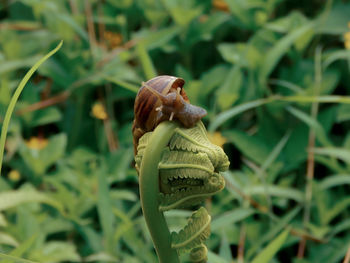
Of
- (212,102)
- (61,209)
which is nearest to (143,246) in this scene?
(61,209)

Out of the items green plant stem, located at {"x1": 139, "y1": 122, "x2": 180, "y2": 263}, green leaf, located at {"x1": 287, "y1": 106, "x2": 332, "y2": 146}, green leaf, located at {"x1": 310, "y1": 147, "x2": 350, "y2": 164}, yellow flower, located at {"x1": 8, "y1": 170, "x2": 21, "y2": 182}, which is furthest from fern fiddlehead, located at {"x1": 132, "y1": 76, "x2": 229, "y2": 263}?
yellow flower, located at {"x1": 8, "y1": 170, "x2": 21, "y2": 182}

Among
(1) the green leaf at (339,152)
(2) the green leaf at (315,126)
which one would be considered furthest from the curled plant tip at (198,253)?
(2) the green leaf at (315,126)

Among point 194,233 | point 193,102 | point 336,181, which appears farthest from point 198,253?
point 193,102

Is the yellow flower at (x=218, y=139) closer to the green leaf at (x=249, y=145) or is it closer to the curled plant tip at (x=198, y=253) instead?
the green leaf at (x=249, y=145)

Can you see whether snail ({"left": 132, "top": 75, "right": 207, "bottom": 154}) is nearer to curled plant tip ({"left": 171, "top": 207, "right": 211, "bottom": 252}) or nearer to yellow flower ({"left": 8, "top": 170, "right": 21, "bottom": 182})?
curled plant tip ({"left": 171, "top": 207, "right": 211, "bottom": 252})

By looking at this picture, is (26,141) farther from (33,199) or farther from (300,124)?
(300,124)
